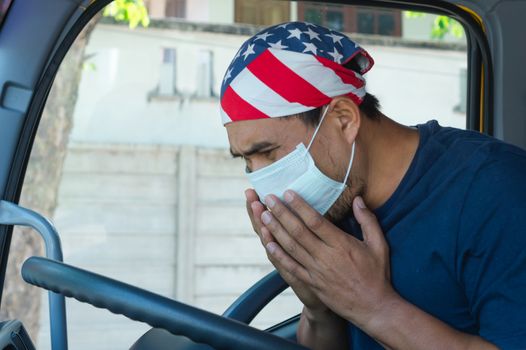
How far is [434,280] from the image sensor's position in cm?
148

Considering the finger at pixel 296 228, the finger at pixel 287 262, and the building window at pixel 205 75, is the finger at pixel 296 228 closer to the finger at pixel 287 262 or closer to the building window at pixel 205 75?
the finger at pixel 287 262

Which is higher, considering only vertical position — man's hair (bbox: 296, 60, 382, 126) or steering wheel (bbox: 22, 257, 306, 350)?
man's hair (bbox: 296, 60, 382, 126)

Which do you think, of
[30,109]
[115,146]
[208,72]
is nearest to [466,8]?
[30,109]

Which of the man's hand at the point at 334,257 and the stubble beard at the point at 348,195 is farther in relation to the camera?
the stubble beard at the point at 348,195

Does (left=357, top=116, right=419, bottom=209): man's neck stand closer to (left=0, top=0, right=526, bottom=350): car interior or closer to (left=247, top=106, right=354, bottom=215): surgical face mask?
(left=247, top=106, right=354, bottom=215): surgical face mask

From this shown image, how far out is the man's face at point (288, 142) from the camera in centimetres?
154

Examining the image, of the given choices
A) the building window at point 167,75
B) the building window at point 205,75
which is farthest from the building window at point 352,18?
the building window at point 167,75

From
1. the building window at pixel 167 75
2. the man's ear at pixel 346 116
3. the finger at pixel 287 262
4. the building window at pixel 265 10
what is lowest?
the finger at pixel 287 262

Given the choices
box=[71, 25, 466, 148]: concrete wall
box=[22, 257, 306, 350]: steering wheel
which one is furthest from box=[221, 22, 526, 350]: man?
box=[71, 25, 466, 148]: concrete wall

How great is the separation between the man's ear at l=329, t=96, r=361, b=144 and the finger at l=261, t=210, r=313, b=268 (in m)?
0.24

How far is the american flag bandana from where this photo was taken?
1.53 metres

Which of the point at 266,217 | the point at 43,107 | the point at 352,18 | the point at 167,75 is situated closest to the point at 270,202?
the point at 266,217

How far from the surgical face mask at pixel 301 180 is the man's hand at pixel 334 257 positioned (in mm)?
50

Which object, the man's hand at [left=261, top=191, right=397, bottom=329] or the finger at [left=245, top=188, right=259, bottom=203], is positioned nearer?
the man's hand at [left=261, top=191, right=397, bottom=329]
